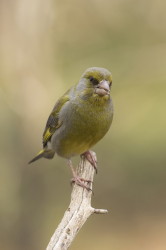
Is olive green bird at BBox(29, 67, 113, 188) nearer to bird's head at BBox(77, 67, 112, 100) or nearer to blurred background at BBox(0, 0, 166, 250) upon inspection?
bird's head at BBox(77, 67, 112, 100)

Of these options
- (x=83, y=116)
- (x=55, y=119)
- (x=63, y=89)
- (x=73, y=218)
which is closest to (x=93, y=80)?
(x=83, y=116)

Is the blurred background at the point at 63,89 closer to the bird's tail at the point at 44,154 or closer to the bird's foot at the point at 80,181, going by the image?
the bird's tail at the point at 44,154

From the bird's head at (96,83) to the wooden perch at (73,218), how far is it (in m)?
0.69

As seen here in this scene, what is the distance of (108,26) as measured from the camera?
10.5 meters

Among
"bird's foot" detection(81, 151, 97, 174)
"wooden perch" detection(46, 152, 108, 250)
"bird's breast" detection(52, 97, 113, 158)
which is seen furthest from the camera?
"bird's foot" detection(81, 151, 97, 174)

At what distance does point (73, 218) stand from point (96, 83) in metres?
1.13

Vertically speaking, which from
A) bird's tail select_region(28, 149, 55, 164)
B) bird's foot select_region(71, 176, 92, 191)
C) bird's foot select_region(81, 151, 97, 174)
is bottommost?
bird's foot select_region(71, 176, 92, 191)

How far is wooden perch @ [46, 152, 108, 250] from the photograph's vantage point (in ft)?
14.2

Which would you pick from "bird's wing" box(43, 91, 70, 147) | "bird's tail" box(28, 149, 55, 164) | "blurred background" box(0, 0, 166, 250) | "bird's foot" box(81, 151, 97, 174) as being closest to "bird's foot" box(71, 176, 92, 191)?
"bird's foot" box(81, 151, 97, 174)

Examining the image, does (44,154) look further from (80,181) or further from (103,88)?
(103,88)

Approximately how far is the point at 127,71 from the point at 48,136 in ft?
14.7

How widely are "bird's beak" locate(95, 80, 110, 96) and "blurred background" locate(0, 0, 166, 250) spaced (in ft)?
16.4

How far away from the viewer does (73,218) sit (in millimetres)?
4633

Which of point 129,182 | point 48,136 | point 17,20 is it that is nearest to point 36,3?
point 17,20
